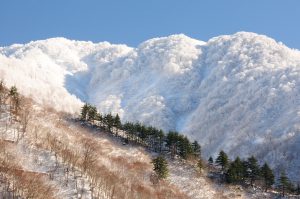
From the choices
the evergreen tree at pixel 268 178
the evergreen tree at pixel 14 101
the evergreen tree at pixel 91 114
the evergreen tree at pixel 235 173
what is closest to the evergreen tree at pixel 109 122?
the evergreen tree at pixel 91 114

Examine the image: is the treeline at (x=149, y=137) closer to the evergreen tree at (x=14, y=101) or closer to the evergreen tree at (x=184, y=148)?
the evergreen tree at (x=184, y=148)

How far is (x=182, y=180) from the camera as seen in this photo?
126 metres

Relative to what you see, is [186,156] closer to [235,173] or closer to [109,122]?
[235,173]

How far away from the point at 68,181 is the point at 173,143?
5954 cm

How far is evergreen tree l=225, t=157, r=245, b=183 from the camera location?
5074 inches

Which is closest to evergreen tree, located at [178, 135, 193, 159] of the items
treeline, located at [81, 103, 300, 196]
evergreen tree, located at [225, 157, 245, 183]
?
treeline, located at [81, 103, 300, 196]

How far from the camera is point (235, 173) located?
424 ft

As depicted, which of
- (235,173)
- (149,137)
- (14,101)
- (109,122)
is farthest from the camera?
(149,137)

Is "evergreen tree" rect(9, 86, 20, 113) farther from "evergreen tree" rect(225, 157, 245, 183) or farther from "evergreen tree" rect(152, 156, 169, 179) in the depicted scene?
"evergreen tree" rect(225, 157, 245, 183)

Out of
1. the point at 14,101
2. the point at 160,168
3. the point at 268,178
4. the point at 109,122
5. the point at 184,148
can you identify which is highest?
the point at 14,101

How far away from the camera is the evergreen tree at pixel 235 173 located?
129 m

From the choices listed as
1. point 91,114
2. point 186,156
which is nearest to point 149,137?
point 186,156

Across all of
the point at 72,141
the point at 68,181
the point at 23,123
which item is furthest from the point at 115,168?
the point at 68,181

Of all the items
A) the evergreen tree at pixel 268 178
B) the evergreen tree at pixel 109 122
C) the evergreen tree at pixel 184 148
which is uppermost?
the evergreen tree at pixel 109 122
